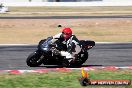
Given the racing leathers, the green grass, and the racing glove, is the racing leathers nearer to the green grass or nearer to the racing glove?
the racing glove

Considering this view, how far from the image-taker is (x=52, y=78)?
42.6 feet

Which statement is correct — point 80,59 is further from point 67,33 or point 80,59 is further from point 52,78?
point 52,78

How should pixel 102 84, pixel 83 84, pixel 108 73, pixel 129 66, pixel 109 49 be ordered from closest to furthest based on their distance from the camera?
pixel 102 84 < pixel 83 84 < pixel 108 73 < pixel 129 66 < pixel 109 49

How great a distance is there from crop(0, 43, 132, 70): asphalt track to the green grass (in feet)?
7.00

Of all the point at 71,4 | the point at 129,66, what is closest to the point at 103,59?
the point at 129,66

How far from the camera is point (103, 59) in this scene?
18.6m

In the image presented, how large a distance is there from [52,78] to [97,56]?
22.8 ft

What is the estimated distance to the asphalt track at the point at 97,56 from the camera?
16.9m

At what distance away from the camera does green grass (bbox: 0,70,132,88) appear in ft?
38.8

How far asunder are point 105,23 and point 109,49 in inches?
859

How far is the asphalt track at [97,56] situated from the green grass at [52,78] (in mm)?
2134

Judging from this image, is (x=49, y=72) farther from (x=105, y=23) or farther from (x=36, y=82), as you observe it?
(x=105, y=23)

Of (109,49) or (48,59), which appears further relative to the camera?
(109,49)

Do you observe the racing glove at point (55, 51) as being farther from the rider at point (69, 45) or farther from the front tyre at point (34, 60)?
the front tyre at point (34, 60)
